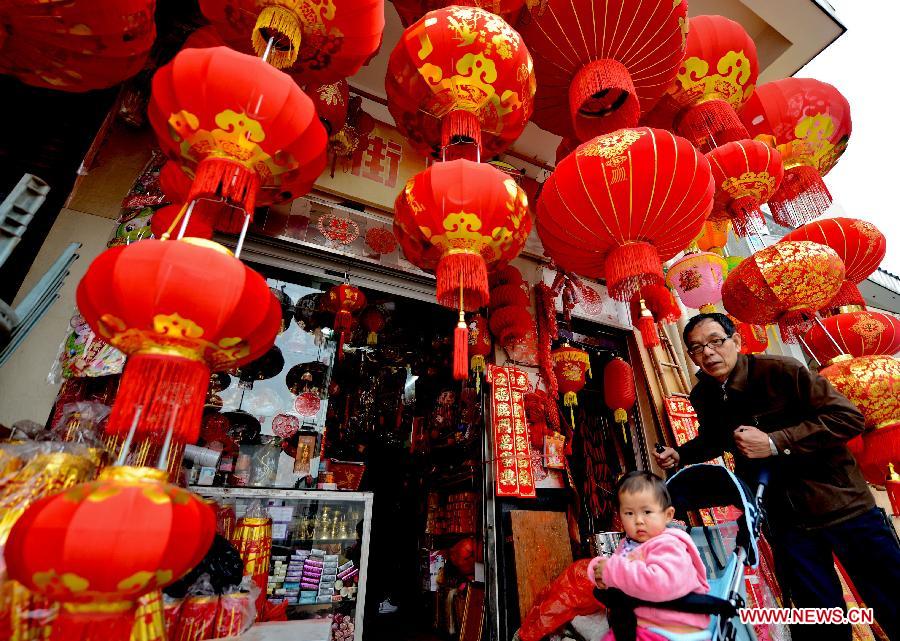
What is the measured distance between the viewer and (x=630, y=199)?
8.46 feet

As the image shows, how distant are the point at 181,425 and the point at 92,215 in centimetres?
290

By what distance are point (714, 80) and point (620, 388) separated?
344 centimetres

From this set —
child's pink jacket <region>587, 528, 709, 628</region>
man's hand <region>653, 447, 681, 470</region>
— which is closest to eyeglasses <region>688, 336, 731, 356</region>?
man's hand <region>653, 447, 681, 470</region>

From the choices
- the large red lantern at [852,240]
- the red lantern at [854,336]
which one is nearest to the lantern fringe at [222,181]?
the large red lantern at [852,240]

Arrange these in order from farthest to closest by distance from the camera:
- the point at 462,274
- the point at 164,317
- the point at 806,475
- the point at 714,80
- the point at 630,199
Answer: the point at 714,80
the point at 630,199
the point at 462,274
the point at 806,475
the point at 164,317

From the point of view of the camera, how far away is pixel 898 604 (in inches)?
81.4

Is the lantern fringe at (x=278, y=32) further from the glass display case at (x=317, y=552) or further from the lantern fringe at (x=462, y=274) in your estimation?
the glass display case at (x=317, y=552)

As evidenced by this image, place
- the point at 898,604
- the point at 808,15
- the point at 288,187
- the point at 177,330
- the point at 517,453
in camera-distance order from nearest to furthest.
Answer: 1. the point at 177,330
2. the point at 898,604
3. the point at 288,187
4. the point at 517,453
5. the point at 808,15

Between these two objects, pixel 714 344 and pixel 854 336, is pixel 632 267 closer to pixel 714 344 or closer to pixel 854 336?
pixel 714 344

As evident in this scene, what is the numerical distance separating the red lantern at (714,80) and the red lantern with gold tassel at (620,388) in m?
2.76

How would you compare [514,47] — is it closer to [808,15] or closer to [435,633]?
[808,15]

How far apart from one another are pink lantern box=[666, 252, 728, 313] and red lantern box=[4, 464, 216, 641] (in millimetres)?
4961

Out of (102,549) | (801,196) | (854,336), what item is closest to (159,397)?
(102,549)

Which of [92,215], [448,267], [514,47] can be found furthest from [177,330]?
[92,215]
